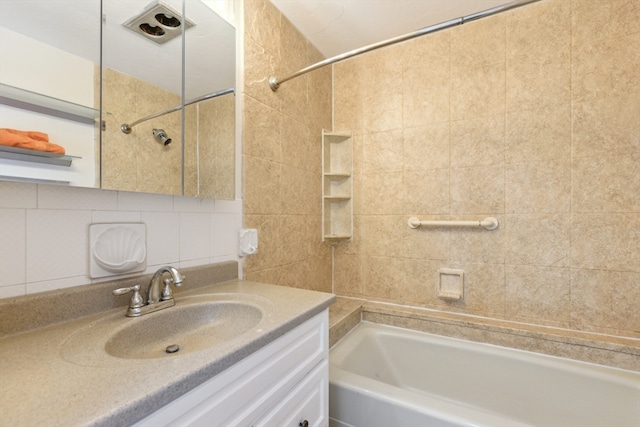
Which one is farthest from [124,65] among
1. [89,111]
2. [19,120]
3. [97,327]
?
[97,327]

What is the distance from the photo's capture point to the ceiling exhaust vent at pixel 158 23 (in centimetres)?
95

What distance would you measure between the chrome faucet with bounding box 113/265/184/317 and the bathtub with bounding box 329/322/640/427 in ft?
2.64

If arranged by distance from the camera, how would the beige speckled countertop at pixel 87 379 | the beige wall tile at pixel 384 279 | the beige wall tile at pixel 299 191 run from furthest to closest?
the beige wall tile at pixel 384 279, the beige wall tile at pixel 299 191, the beige speckled countertop at pixel 87 379

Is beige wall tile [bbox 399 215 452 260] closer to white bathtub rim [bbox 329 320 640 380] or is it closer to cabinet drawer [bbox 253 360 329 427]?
white bathtub rim [bbox 329 320 640 380]

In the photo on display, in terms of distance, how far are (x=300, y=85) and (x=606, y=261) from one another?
6.32 ft

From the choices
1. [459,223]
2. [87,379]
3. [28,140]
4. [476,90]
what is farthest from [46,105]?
[476,90]

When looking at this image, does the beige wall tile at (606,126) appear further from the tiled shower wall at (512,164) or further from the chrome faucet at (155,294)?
the chrome faucet at (155,294)

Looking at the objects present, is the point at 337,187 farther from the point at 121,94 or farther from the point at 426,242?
the point at 121,94

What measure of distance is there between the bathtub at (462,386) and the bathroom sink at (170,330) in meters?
0.61

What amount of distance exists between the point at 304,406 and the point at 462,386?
1.14 meters

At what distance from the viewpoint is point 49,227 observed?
29.0 inches

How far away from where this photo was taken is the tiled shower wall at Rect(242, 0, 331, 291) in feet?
4.59

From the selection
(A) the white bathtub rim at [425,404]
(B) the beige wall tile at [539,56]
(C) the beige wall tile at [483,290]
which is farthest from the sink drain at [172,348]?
(B) the beige wall tile at [539,56]

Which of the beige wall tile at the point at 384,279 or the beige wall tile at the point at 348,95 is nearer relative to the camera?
the beige wall tile at the point at 384,279
